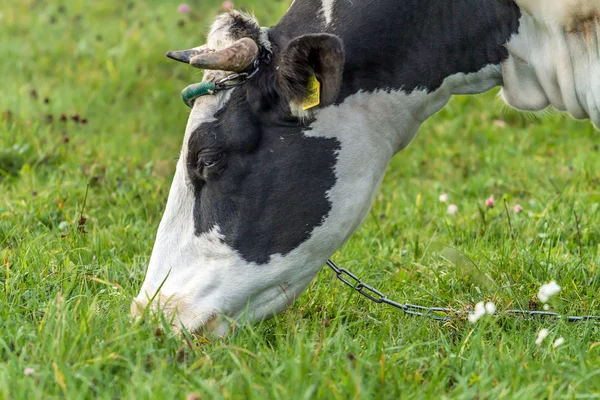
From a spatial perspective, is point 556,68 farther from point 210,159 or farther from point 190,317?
point 190,317

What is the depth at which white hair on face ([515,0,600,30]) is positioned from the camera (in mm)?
3445

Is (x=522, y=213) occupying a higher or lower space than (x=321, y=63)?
lower

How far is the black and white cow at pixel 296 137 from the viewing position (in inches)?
135

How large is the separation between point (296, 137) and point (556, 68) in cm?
110

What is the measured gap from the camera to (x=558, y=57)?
11.7ft

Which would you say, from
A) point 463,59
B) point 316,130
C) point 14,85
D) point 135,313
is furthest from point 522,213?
point 14,85

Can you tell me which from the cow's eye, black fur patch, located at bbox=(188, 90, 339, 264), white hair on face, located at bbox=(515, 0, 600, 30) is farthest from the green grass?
white hair on face, located at bbox=(515, 0, 600, 30)

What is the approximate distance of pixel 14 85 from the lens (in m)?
7.06

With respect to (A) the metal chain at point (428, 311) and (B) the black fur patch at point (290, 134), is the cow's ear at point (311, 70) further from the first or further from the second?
(A) the metal chain at point (428, 311)

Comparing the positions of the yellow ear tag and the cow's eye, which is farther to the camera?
the cow's eye

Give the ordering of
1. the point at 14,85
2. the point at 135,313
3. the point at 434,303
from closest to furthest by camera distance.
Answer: the point at 135,313
the point at 434,303
the point at 14,85

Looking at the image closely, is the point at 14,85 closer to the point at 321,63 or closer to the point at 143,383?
the point at 321,63

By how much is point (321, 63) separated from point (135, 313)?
1.15 metres

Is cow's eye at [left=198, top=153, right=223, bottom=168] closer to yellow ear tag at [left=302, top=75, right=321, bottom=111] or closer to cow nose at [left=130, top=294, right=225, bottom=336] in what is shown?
yellow ear tag at [left=302, top=75, right=321, bottom=111]
